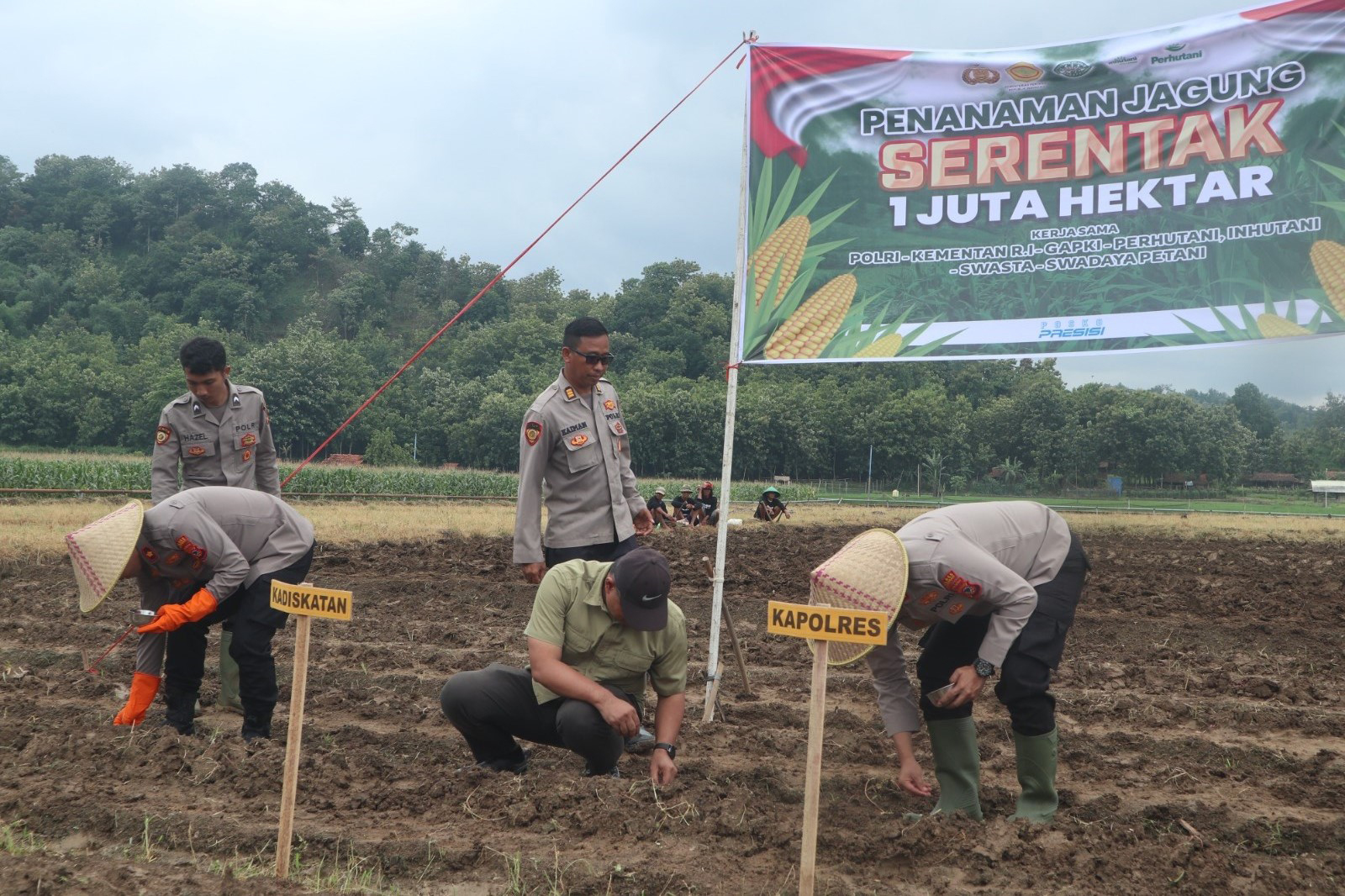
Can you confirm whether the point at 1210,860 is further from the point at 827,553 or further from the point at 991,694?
the point at 827,553

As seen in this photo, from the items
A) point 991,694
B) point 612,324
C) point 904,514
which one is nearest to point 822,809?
point 991,694

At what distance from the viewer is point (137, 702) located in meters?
4.72

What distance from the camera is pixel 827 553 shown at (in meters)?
13.1

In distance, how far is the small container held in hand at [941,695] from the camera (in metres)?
3.58

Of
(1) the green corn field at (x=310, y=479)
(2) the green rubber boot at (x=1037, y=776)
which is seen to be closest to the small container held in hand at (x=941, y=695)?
(2) the green rubber boot at (x=1037, y=776)

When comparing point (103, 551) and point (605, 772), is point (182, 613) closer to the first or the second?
point (103, 551)

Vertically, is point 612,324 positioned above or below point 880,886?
above

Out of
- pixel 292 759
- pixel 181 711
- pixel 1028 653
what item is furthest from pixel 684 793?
pixel 181 711

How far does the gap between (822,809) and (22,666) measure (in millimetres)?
4905

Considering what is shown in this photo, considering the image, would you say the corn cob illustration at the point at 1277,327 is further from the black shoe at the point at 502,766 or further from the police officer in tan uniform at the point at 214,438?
the police officer in tan uniform at the point at 214,438

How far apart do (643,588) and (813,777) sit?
108 cm

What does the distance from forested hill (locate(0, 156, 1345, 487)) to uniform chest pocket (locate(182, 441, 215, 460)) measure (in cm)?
3772

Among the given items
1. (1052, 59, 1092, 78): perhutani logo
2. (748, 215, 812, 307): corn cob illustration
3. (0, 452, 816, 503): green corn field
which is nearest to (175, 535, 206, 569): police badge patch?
(748, 215, 812, 307): corn cob illustration

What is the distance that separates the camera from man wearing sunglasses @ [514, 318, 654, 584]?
15.7ft
